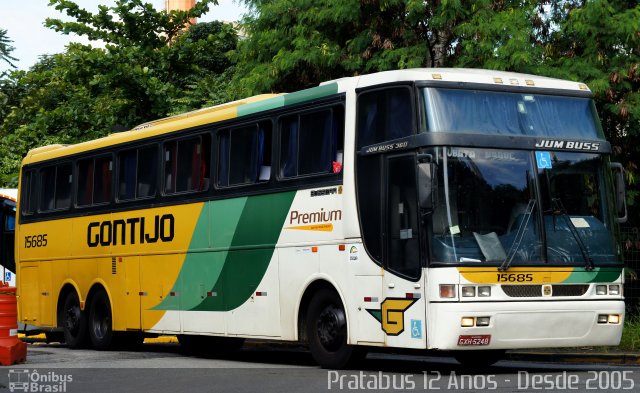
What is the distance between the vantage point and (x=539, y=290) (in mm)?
14328

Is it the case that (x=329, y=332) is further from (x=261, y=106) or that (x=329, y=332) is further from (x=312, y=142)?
(x=261, y=106)

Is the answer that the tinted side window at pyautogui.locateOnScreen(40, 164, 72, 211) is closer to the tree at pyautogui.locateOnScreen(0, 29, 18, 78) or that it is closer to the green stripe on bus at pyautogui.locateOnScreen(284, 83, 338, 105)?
the green stripe on bus at pyautogui.locateOnScreen(284, 83, 338, 105)

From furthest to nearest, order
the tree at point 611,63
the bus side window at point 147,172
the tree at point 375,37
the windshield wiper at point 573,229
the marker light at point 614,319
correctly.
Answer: the tree at point 375,37, the tree at point 611,63, the bus side window at point 147,172, the marker light at point 614,319, the windshield wiper at point 573,229

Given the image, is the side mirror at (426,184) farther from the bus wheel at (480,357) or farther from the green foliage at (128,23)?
the green foliage at (128,23)

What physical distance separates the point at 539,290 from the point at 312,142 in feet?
12.3

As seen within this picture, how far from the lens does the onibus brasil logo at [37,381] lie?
13.5m

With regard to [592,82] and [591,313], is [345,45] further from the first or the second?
[591,313]

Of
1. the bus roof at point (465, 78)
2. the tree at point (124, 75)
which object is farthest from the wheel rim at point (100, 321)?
the tree at point (124, 75)

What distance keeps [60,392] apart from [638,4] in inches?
541

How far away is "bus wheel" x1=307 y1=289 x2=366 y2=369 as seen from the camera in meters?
15.5

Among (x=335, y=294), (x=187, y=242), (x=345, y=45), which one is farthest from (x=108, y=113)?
(x=335, y=294)

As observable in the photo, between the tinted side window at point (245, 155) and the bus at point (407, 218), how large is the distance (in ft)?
0.11

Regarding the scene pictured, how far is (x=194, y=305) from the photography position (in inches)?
755

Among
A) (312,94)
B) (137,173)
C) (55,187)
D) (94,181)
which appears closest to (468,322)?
(312,94)
